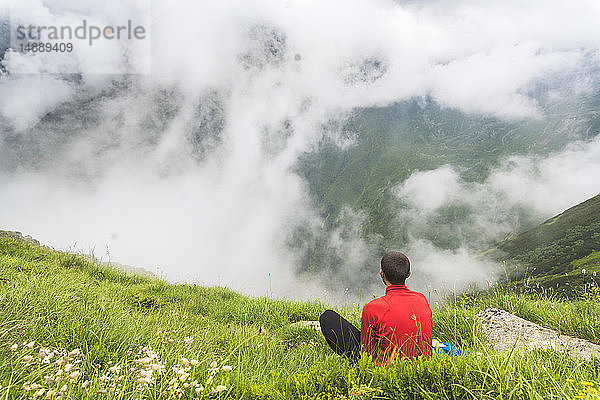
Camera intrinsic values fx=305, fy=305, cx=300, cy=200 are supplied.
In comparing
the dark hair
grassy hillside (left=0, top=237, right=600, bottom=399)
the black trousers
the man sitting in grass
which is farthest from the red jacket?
grassy hillside (left=0, top=237, right=600, bottom=399)

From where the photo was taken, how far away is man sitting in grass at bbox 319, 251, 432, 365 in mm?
3967

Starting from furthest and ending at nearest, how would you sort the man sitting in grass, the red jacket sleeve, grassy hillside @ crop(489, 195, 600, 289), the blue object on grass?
grassy hillside @ crop(489, 195, 600, 289)
the red jacket sleeve
the man sitting in grass
the blue object on grass

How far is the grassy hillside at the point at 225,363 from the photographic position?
225 cm

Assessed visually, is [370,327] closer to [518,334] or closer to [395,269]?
[395,269]

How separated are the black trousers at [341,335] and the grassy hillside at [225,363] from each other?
1.22 feet

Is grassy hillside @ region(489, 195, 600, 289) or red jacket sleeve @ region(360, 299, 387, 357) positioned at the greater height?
red jacket sleeve @ region(360, 299, 387, 357)

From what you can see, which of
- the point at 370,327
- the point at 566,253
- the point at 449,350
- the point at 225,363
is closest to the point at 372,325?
the point at 370,327

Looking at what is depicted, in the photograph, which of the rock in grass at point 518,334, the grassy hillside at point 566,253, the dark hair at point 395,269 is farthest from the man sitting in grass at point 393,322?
the grassy hillside at point 566,253

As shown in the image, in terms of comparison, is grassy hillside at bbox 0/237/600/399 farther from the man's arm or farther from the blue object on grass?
the man's arm

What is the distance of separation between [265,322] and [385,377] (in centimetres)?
517

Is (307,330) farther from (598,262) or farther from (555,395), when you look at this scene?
(598,262)

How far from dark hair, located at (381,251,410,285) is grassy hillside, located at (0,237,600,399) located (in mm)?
1081

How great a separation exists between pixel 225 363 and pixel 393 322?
7.29ft

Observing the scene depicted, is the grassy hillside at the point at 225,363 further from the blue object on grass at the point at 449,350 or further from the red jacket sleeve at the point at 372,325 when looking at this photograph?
the red jacket sleeve at the point at 372,325
